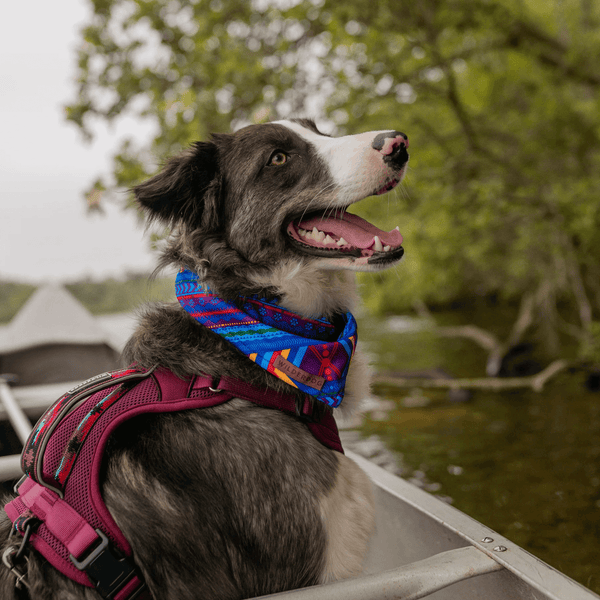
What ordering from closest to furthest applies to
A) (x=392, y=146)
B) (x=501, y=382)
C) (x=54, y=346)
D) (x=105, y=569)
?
(x=105, y=569) < (x=392, y=146) < (x=54, y=346) < (x=501, y=382)

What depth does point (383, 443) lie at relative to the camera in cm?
496

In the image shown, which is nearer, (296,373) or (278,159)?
(296,373)

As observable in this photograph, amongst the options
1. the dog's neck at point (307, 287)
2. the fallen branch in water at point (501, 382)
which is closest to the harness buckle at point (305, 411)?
the dog's neck at point (307, 287)

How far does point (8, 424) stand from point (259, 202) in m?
2.68

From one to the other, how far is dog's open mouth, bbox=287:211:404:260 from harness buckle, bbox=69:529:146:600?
1.06 m

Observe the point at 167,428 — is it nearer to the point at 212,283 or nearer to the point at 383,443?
the point at 212,283

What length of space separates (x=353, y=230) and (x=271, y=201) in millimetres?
306

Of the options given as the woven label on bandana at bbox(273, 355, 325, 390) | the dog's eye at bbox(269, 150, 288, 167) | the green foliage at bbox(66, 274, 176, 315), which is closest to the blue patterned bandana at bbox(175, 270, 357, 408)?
the woven label on bandana at bbox(273, 355, 325, 390)

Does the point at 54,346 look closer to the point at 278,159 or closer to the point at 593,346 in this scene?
the point at 278,159

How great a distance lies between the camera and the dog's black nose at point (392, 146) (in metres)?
1.79

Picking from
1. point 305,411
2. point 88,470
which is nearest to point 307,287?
point 305,411

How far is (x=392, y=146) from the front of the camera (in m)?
1.79

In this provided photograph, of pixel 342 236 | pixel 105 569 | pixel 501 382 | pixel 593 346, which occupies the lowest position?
pixel 501 382

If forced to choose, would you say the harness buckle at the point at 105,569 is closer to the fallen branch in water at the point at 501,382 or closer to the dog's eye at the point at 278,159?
the dog's eye at the point at 278,159
